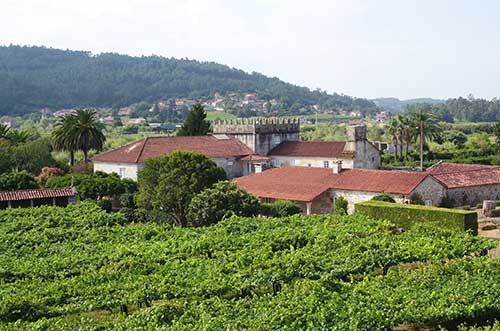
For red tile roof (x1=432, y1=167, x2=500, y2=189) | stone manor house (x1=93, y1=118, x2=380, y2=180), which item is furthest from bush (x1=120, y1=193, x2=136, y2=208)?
red tile roof (x1=432, y1=167, x2=500, y2=189)

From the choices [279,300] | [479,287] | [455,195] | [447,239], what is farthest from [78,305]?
[455,195]

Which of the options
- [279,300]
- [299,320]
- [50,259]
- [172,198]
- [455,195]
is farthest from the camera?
[455,195]

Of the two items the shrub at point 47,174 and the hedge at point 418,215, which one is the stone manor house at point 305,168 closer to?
the shrub at point 47,174

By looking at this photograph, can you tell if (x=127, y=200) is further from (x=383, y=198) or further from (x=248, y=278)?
(x=248, y=278)

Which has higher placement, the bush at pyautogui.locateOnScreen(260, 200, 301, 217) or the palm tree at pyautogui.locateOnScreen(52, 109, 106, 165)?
the palm tree at pyautogui.locateOnScreen(52, 109, 106, 165)

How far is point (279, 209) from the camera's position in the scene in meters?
41.4

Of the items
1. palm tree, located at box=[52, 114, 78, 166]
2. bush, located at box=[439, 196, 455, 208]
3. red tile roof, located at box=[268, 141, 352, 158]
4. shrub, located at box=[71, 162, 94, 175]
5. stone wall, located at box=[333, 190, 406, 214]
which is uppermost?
palm tree, located at box=[52, 114, 78, 166]

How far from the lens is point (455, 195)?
45281mm

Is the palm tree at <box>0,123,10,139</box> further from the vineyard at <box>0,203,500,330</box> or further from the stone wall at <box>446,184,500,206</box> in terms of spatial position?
the stone wall at <box>446,184,500,206</box>

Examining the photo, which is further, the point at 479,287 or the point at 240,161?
the point at 240,161

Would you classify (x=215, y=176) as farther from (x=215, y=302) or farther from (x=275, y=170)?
(x=215, y=302)

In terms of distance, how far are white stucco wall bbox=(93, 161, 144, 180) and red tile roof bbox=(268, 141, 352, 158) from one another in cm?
1450

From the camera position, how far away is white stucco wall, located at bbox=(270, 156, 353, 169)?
188ft

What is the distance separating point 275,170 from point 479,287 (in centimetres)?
3247
